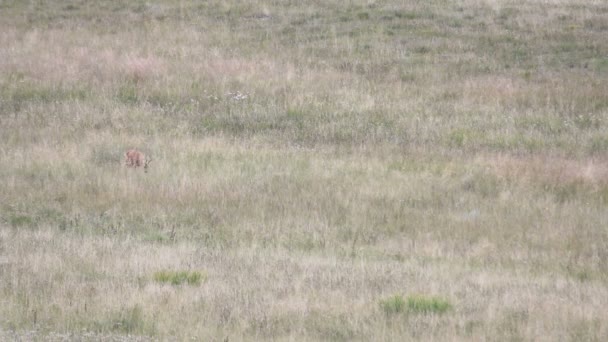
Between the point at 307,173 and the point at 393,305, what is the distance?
6.52m

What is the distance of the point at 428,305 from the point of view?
7.52 meters

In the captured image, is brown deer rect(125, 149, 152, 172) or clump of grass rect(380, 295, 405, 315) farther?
brown deer rect(125, 149, 152, 172)

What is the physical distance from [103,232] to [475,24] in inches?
716

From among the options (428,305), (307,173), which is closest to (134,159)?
(307,173)

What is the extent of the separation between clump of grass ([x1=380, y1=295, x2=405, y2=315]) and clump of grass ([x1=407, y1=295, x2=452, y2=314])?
6 cm

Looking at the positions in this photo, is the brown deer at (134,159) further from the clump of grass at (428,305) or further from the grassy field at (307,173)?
the clump of grass at (428,305)

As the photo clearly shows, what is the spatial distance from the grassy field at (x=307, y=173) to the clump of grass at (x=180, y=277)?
1.0 inches

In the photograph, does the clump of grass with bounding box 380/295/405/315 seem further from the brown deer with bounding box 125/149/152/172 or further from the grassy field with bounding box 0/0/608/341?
the brown deer with bounding box 125/149/152/172

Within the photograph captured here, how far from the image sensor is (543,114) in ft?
59.5

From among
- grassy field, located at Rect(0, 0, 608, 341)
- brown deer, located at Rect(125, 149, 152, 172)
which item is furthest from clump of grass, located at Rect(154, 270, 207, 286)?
brown deer, located at Rect(125, 149, 152, 172)

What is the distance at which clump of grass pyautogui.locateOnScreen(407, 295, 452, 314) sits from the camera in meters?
7.45

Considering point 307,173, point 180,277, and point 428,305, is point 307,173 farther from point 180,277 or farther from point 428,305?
point 428,305

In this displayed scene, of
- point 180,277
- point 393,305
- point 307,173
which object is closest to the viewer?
point 393,305

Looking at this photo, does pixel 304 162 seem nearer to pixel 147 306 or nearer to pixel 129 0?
pixel 147 306
